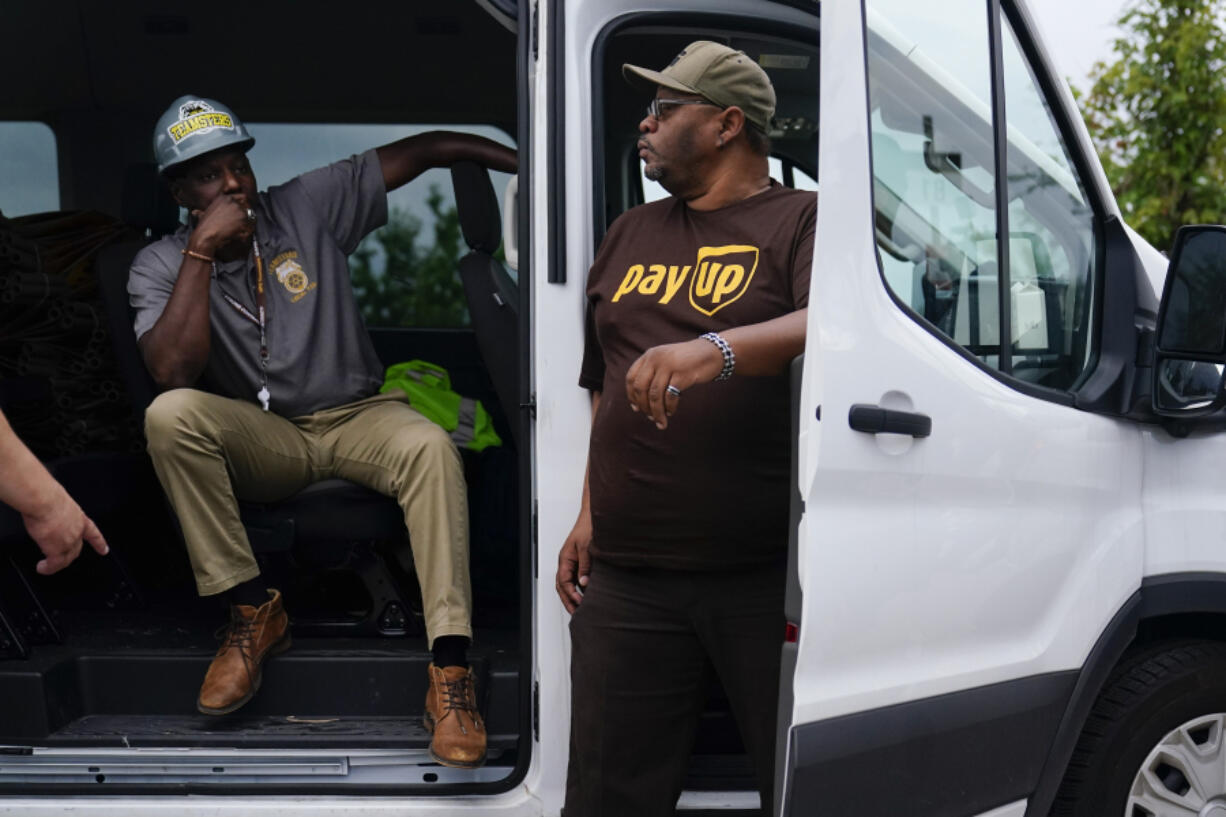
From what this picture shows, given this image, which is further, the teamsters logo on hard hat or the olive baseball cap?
the teamsters logo on hard hat

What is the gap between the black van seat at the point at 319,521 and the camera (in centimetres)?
321

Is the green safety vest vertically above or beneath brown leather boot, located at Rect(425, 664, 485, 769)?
above

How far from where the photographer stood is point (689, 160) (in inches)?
88.7

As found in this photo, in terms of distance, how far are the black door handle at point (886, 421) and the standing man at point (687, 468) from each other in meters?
0.14

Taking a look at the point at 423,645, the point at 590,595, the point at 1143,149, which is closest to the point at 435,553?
the point at 423,645

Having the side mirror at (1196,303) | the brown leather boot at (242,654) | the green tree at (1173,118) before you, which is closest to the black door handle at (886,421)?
the side mirror at (1196,303)

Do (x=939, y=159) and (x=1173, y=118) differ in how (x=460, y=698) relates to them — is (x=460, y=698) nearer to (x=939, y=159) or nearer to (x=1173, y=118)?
(x=939, y=159)

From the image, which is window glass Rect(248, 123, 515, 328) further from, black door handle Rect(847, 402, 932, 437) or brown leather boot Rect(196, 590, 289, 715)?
black door handle Rect(847, 402, 932, 437)

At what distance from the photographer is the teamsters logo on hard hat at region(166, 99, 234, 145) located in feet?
10.7

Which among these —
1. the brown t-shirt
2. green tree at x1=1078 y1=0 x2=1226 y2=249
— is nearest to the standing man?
the brown t-shirt

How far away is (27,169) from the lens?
4312 mm

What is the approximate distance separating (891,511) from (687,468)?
1.11 feet

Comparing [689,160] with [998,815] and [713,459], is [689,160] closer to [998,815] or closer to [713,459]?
[713,459]

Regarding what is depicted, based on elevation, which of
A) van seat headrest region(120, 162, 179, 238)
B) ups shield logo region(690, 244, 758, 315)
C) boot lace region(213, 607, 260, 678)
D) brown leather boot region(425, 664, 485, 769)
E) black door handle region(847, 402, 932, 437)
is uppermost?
van seat headrest region(120, 162, 179, 238)
